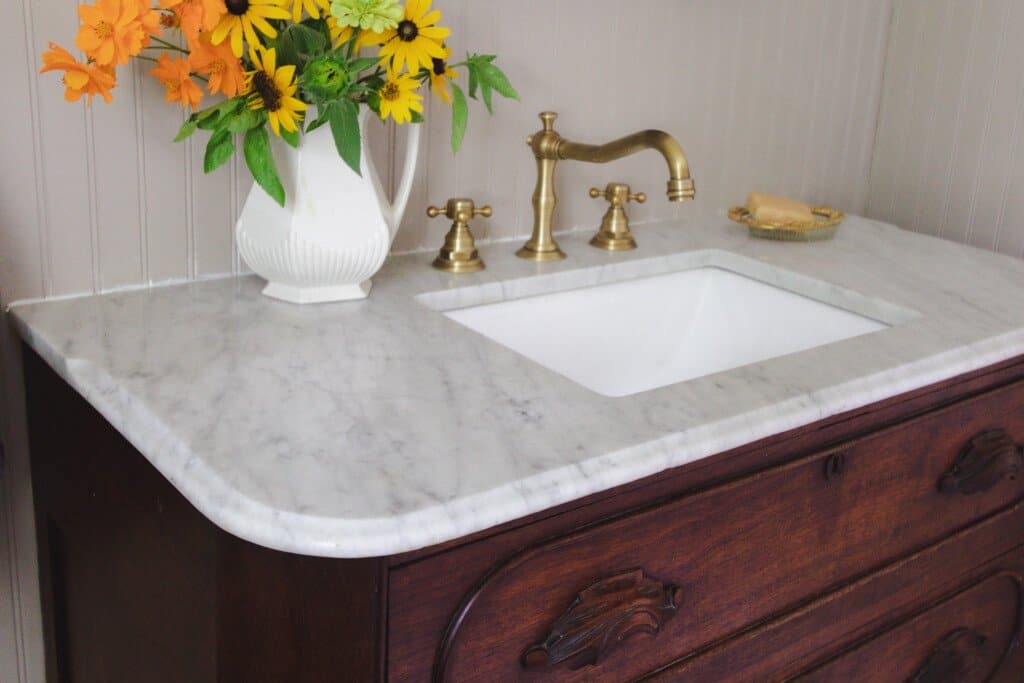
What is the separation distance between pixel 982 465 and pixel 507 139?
731 mm

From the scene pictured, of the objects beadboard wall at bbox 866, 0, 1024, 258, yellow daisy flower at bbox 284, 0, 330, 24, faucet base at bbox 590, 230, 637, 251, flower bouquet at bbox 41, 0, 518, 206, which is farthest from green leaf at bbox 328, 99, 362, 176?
beadboard wall at bbox 866, 0, 1024, 258

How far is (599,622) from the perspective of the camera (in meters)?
0.89

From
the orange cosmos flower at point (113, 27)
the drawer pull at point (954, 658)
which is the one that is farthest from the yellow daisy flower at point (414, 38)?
the drawer pull at point (954, 658)

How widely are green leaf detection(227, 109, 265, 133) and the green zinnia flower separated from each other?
0.12m

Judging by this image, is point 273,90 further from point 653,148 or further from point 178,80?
point 653,148

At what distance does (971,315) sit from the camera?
1.29 m

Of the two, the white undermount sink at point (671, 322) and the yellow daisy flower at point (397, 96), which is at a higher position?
the yellow daisy flower at point (397, 96)

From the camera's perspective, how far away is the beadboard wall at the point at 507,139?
3.65ft

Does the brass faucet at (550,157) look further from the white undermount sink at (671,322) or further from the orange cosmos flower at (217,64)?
the orange cosmos flower at (217,64)

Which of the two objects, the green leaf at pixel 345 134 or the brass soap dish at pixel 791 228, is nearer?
the green leaf at pixel 345 134

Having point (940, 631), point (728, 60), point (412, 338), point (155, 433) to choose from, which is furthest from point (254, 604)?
point (728, 60)

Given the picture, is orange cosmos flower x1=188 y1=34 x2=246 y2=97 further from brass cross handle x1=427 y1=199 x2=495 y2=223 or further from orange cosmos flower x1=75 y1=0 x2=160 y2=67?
brass cross handle x1=427 y1=199 x2=495 y2=223

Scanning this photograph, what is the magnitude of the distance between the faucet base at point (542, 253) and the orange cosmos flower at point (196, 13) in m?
0.57

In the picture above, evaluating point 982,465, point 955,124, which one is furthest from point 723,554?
point 955,124
